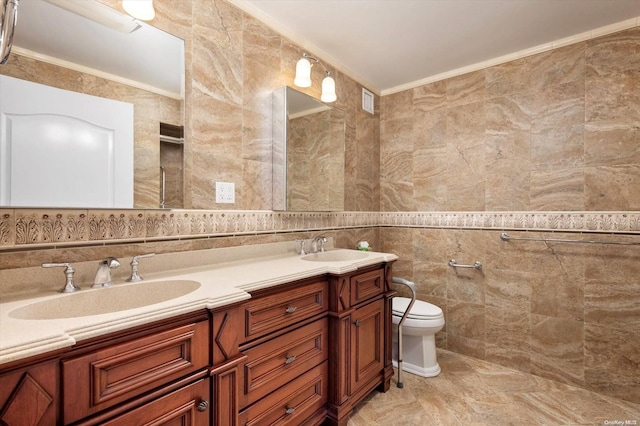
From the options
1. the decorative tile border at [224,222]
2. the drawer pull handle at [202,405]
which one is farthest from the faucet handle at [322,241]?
the drawer pull handle at [202,405]

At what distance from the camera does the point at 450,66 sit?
250cm

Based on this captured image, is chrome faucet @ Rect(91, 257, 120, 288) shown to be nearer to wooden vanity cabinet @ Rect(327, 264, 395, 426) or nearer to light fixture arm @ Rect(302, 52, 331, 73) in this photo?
wooden vanity cabinet @ Rect(327, 264, 395, 426)

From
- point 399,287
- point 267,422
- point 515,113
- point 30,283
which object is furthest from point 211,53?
point 399,287

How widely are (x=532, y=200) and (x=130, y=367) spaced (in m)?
2.54

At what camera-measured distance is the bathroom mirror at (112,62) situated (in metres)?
1.09

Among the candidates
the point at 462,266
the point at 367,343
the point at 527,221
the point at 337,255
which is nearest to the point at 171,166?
the point at 337,255

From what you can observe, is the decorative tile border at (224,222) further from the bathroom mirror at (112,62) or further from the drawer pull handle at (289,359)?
the drawer pull handle at (289,359)

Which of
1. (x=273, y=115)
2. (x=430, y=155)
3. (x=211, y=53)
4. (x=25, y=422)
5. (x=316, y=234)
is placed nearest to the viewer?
(x=25, y=422)

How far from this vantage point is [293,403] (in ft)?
4.63

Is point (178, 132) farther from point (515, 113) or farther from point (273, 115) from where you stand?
point (515, 113)

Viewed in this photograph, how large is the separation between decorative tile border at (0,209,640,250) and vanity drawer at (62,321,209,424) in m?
0.60

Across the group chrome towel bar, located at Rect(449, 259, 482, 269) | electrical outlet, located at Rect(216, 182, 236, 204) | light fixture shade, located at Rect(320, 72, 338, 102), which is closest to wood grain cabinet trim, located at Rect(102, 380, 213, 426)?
electrical outlet, located at Rect(216, 182, 236, 204)

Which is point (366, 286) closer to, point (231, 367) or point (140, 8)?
point (231, 367)

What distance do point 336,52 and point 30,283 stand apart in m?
2.23
